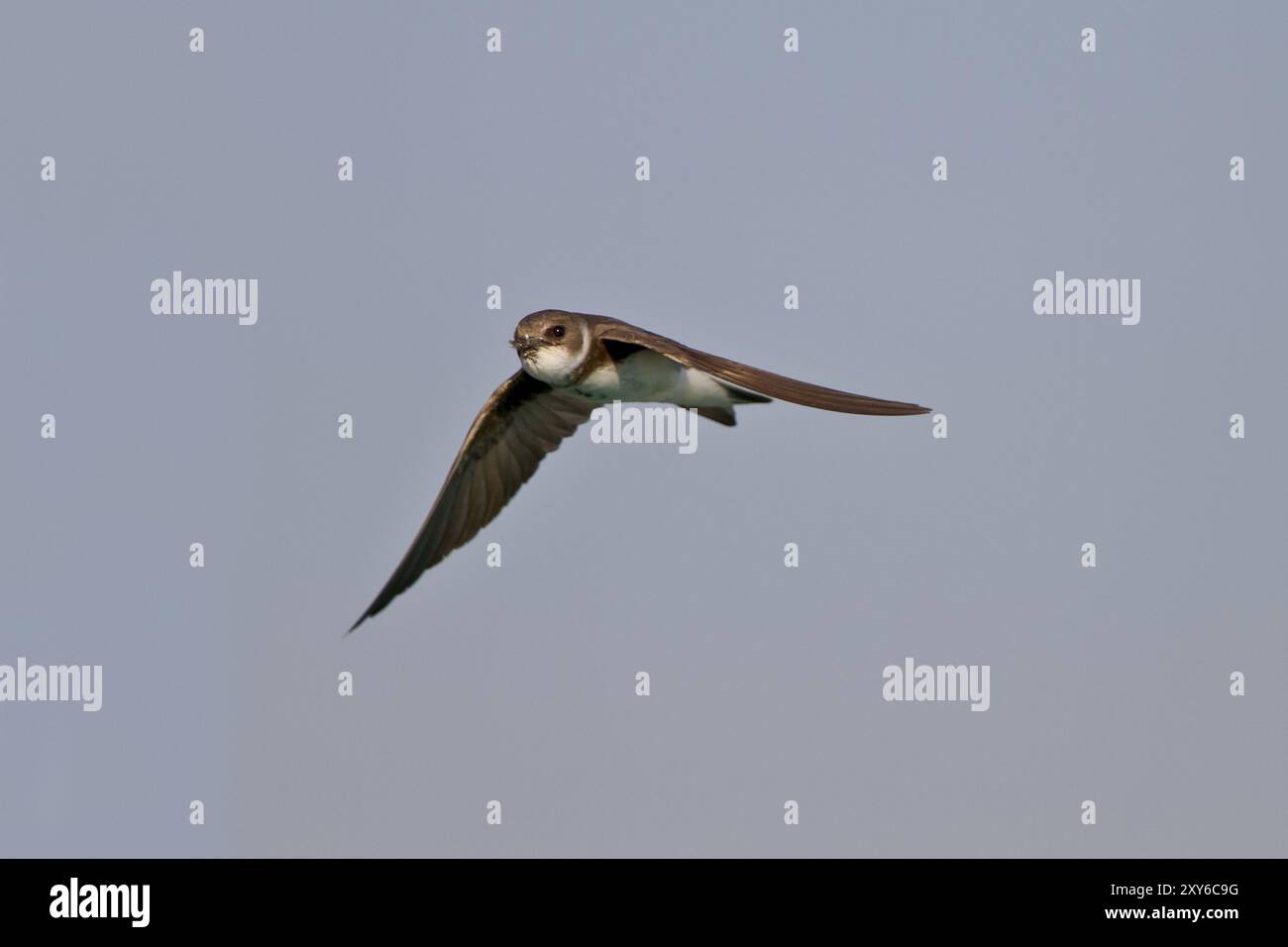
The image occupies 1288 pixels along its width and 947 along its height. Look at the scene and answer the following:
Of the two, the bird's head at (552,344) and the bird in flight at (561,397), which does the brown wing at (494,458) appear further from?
the bird's head at (552,344)

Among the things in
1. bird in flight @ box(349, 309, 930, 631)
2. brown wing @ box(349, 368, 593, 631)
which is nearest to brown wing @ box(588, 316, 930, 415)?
bird in flight @ box(349, 309, 930, 631)

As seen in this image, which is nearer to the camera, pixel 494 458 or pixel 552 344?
pixel 552 344

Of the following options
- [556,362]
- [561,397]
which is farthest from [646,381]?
[561,397]

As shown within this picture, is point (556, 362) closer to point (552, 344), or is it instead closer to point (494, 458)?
point (552, 344)

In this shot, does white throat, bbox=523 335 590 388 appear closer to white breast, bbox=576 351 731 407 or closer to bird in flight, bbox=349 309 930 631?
bird in flight, bbox=349 309 930 631

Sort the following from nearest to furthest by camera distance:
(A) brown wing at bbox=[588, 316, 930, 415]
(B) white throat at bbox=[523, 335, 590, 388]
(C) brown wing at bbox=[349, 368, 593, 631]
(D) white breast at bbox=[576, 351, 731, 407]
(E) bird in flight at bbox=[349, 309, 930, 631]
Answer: (A) brown wing at bbox=[588, 316, 930, 415]
(E) bird in flight at bbox=[349, 309, 930, 631]
(B) white throat at bbox=[523, 335, 590, 388]
(D) white breast at bbox=[576, 351, 731, 407]
(C) brown wing at bbox=[349, 368, 593, 631]

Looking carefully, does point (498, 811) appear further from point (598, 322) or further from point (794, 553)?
point (598, 322)
